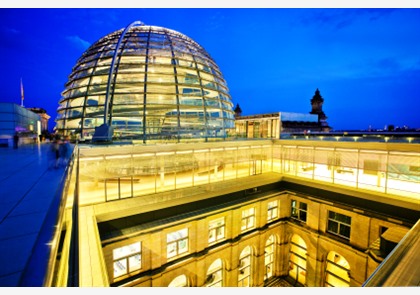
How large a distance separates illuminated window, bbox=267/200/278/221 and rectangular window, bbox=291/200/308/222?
1.65 meters

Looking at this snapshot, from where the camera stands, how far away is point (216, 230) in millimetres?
15508

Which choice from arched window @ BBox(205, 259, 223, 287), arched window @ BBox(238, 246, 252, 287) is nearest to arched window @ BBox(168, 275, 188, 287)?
arched window @ BBox(205, 259, 223, 287)

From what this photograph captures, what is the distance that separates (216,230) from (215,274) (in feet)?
12.3

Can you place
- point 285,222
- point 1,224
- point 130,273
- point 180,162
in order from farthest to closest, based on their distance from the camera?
1. point 285,222
2. point 180,162
3. point 130,273
4. point 1,224

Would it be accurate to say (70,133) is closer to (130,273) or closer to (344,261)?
(130,273)

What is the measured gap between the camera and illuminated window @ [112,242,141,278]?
11.6m

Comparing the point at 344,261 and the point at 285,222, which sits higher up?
the point at 285,222

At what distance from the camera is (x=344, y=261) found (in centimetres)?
1689

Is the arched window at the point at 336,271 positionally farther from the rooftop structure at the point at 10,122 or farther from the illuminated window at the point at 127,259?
the rooftop structure at the point at 10,122

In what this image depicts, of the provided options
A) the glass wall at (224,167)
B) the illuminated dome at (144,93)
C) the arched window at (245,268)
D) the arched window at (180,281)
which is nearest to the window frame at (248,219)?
the arched window at (245,268)

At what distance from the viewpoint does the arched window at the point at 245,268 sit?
59.2 ft

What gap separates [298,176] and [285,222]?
4.53 meters

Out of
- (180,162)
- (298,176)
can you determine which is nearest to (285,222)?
(298,176)

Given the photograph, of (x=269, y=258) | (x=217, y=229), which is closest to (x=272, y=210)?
(x=269, y=258)
